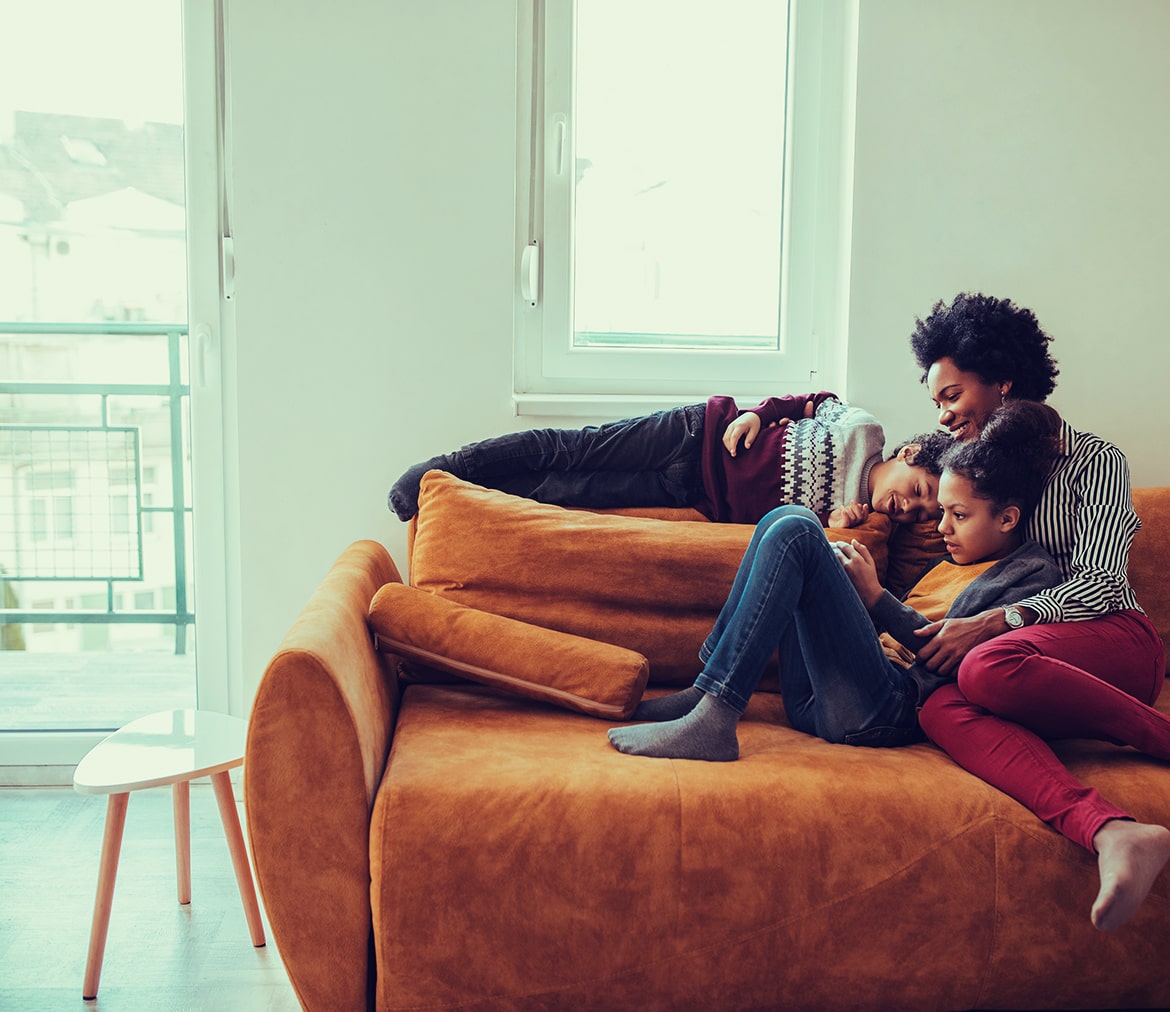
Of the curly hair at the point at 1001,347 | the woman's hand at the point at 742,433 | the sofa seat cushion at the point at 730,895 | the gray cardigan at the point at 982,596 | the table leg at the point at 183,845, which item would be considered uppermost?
the curly hair at the point at 1001,347

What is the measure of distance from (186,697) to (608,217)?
67.7 inches

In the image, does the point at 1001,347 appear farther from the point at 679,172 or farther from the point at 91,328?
the point at 91,328

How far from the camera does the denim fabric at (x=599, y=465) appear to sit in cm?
219

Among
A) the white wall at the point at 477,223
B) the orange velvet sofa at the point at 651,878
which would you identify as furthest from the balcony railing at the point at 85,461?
the orange velvet sofa at the point at 651,878

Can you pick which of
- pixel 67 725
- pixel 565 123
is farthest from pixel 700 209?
pixel 67 725

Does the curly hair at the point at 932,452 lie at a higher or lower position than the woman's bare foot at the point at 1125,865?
higher

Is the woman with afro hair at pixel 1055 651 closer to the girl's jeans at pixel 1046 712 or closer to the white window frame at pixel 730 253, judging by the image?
the girl's jeans at pixel 1046 712

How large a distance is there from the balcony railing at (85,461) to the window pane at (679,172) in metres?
1.13

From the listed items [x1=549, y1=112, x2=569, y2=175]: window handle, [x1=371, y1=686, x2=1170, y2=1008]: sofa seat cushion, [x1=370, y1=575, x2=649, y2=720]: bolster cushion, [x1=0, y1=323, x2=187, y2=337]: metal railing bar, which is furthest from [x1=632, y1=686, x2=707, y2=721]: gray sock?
[x1=0, y1=323, x2=187, y2=337]: metal railing bar

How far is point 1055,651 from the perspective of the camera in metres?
1.58

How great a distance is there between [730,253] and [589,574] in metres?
1.13

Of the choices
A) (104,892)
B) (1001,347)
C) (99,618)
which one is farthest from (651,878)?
(99,618)

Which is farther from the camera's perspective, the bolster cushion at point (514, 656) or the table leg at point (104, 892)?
the bolster cushion at point (514, 656)

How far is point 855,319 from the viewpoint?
→ 2.44 meters
